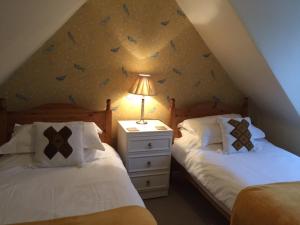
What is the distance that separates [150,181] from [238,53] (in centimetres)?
153

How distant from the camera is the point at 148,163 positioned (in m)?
2.58

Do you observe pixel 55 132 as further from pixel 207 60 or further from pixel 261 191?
pixel 207 60

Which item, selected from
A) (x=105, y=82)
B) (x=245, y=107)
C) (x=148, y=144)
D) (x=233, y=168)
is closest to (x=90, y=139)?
(x=148, y=144)

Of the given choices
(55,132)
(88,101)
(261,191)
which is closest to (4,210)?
(55,132)

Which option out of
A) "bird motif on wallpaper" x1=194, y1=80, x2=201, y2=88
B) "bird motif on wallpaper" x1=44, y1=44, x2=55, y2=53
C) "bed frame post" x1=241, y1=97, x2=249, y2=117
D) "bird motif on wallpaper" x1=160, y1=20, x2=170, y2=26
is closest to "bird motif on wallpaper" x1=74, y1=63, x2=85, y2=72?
"bird motif on wallpaper" x1=44, y1=44, x2=55, y2=53

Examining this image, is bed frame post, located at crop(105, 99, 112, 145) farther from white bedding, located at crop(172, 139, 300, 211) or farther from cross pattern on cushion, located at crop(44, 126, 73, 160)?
white bedding, located at crop(172, 139, 300, 211)

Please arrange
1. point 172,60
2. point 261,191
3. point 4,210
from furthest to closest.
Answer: point 172,60, point 261,191, point 4,210

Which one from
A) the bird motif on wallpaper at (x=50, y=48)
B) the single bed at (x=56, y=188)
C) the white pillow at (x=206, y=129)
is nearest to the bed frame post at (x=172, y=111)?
the white pillow at (x=206, y=129)

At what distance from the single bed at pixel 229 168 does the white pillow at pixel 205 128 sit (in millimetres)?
71

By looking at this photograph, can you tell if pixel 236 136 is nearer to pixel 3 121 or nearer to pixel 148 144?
pixel 148 144

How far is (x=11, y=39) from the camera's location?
1318 millimetres

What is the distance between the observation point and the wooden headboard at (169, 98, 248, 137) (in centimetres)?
298

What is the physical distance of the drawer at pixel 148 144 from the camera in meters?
2.50

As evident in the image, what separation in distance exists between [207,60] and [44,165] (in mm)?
2076
